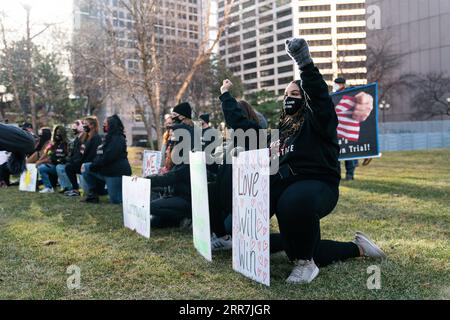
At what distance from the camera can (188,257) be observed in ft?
14.5

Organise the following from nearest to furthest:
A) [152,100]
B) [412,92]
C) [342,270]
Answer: [342,270] → [152,100] → [412,92]

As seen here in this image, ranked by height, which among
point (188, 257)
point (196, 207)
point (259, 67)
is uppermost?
point (259, 67)

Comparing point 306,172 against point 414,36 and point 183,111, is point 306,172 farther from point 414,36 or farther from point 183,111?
point 414,36

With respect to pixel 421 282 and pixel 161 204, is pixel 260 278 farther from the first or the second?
pixel 161 204

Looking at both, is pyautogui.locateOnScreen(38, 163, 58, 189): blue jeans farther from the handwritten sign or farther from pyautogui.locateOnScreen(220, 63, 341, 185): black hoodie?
pyautogui.locateOnScreen(220, 63, 341, 185): black hoodie

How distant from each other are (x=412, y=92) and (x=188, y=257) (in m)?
49.2

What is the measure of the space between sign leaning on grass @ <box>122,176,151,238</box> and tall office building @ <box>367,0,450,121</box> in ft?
141

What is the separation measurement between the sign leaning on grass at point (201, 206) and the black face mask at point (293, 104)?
3.00 ft

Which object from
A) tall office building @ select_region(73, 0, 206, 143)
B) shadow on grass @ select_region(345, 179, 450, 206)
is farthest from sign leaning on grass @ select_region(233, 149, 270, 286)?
tall office building @ select_region(73, 0, 206, 143)

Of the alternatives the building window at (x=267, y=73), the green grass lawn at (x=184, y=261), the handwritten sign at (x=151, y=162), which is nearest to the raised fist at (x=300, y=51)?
the green grass lawn at (x=184, y=261)

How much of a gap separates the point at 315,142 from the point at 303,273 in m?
0.94

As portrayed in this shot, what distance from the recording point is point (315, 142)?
12.0 feet

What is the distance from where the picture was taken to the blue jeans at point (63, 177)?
10.6 metres

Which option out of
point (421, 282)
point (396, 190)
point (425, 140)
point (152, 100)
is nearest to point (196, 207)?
point (421, 282)
